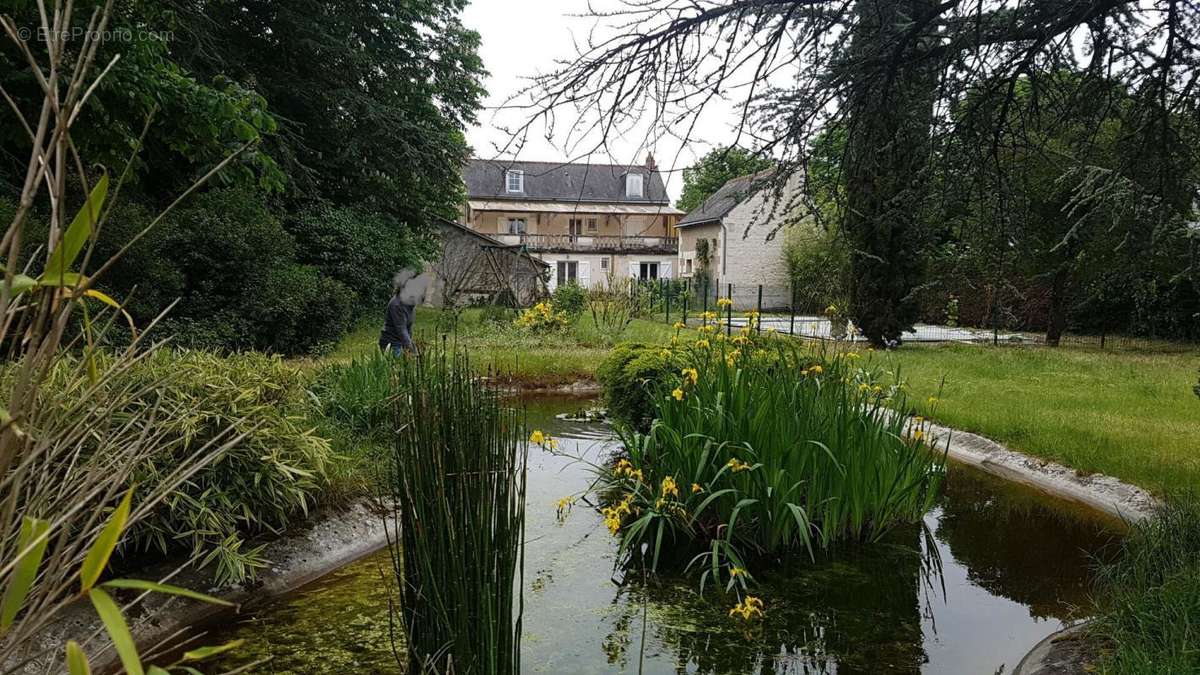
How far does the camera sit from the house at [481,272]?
68.2ft

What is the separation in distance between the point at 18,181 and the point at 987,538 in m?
10.6

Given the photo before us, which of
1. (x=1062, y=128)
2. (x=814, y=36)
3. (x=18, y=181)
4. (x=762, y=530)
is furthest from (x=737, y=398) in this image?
(x=18, y=181)

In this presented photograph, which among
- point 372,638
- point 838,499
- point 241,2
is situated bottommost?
point 372,638

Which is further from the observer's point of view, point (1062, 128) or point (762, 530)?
point (1062, 128)

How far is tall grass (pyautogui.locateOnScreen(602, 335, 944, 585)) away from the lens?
4.55 m

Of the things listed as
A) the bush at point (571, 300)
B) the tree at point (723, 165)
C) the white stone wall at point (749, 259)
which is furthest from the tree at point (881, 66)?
the white stone wall at point (749, 259)

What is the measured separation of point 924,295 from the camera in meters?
15.7

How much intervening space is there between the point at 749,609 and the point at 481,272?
20.3 metres

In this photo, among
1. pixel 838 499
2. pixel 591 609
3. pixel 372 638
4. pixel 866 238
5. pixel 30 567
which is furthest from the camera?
pixel 866 238

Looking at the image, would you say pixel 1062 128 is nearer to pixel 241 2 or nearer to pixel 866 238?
pixel 866 238

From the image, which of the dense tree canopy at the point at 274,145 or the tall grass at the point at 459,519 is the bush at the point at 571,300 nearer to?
the dense tree canopy at the point at 274,145

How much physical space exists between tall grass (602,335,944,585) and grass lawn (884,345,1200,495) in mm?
1123

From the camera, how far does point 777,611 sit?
13.1ft

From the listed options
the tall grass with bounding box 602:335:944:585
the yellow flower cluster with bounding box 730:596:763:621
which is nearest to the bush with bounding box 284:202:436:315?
the tall grass with bounding box 602:335:944:585
